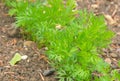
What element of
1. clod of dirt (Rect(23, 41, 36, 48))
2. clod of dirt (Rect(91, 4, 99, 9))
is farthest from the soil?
clod of dirt (Rect(91, 4, 99, 9))

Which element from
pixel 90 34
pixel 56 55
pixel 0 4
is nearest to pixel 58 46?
pixel 56 55

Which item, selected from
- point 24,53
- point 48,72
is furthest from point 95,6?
point 48,72

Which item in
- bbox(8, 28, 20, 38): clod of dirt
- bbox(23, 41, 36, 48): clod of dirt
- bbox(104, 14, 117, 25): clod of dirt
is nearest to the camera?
bbox(23, 41, 36, 48): clod of dirt

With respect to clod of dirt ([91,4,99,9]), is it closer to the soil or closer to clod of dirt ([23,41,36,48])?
the soil

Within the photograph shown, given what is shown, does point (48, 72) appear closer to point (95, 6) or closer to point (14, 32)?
point (14, 32)

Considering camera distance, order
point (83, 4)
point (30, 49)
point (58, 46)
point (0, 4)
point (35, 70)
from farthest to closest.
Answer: point (83, 4) < point (0, 4) < point (30, 49) < point (35, 70) < point (58, 46)

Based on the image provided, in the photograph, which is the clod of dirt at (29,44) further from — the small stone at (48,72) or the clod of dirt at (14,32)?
the small stone at (48,72)

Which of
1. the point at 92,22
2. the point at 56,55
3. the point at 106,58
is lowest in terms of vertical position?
the point at 106,58

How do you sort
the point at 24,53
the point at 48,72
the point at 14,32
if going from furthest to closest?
the point at 14,32 → the point at 24,53 → the point at 48,72

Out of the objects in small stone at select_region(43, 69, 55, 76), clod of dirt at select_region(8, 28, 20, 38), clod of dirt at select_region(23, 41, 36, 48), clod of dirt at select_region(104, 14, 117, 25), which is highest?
clod of dirt at select_region(8, 28, 20, 38)

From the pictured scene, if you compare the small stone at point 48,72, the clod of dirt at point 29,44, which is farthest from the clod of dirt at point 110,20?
the small stone at point 48,72

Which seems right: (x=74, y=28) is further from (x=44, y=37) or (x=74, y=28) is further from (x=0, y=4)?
(x=0, y=4)
